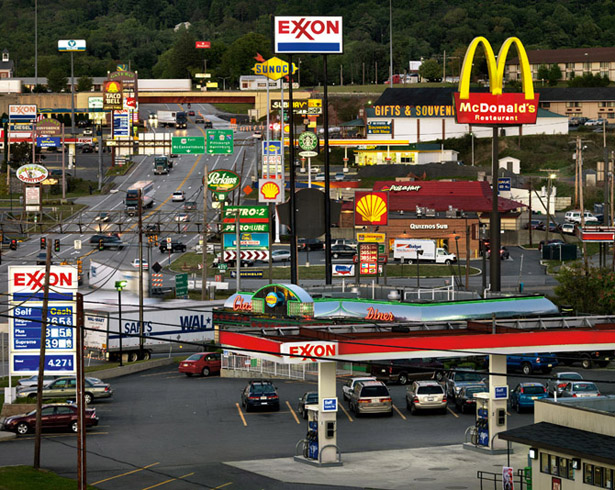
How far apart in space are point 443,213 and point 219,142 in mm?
24614

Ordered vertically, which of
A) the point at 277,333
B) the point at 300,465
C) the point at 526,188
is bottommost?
the point at 300,465

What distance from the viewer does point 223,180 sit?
310ft

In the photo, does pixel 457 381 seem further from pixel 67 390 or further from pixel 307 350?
pixel 67 390

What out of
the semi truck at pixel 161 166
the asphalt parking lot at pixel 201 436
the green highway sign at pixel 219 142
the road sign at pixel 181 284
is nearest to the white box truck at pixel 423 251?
the green highway sign at pixel 219 142

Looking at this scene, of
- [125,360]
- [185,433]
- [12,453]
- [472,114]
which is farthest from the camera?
[125,360]

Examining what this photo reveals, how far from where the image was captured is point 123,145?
158m

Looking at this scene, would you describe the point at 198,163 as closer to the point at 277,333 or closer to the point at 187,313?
the point at 187,313

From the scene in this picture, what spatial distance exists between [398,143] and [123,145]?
38.7m

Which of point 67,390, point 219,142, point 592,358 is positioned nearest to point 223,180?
point 219,142

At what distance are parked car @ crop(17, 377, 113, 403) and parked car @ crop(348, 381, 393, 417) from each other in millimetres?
12487

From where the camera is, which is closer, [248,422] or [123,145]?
[248,422]

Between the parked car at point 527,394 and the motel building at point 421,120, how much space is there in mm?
118379

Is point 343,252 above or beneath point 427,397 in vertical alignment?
above

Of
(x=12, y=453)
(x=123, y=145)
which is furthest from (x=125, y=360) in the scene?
(x=123, y=145)
